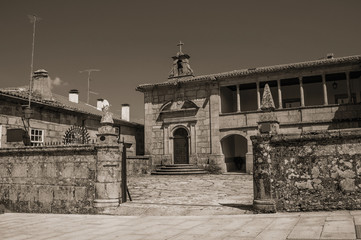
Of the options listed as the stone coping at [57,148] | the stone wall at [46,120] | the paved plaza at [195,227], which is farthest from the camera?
the stone wall at [46,120]

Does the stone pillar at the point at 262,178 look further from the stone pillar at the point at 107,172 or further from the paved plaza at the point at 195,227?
the stone pillar at the point at 107,172

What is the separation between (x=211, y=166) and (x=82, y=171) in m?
12.5

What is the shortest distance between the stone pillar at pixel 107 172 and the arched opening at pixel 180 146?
1309 cm

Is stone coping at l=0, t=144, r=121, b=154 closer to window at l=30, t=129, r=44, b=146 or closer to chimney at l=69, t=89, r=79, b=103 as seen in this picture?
window at l=30, t=129, r=44, b=146

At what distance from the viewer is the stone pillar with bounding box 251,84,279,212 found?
22.2ft

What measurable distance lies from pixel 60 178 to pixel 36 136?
7.26 meters

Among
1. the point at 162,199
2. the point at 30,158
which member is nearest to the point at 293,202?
the point at 162,199

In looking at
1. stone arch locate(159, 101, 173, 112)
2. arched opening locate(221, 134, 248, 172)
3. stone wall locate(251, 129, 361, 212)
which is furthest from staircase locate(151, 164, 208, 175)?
stone wall locate(251, 129, 361, 212)

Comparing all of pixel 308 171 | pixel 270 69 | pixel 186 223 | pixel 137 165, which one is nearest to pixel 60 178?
pixel 186 223

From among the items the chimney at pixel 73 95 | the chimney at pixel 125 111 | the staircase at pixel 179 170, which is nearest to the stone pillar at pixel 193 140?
the staircase at pixel 179 170

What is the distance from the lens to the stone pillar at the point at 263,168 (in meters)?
6.78

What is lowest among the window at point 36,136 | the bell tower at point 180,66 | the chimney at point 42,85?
the window at point 36,136

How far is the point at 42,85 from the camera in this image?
18641 mm

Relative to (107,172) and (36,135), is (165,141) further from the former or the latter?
(107,172)
